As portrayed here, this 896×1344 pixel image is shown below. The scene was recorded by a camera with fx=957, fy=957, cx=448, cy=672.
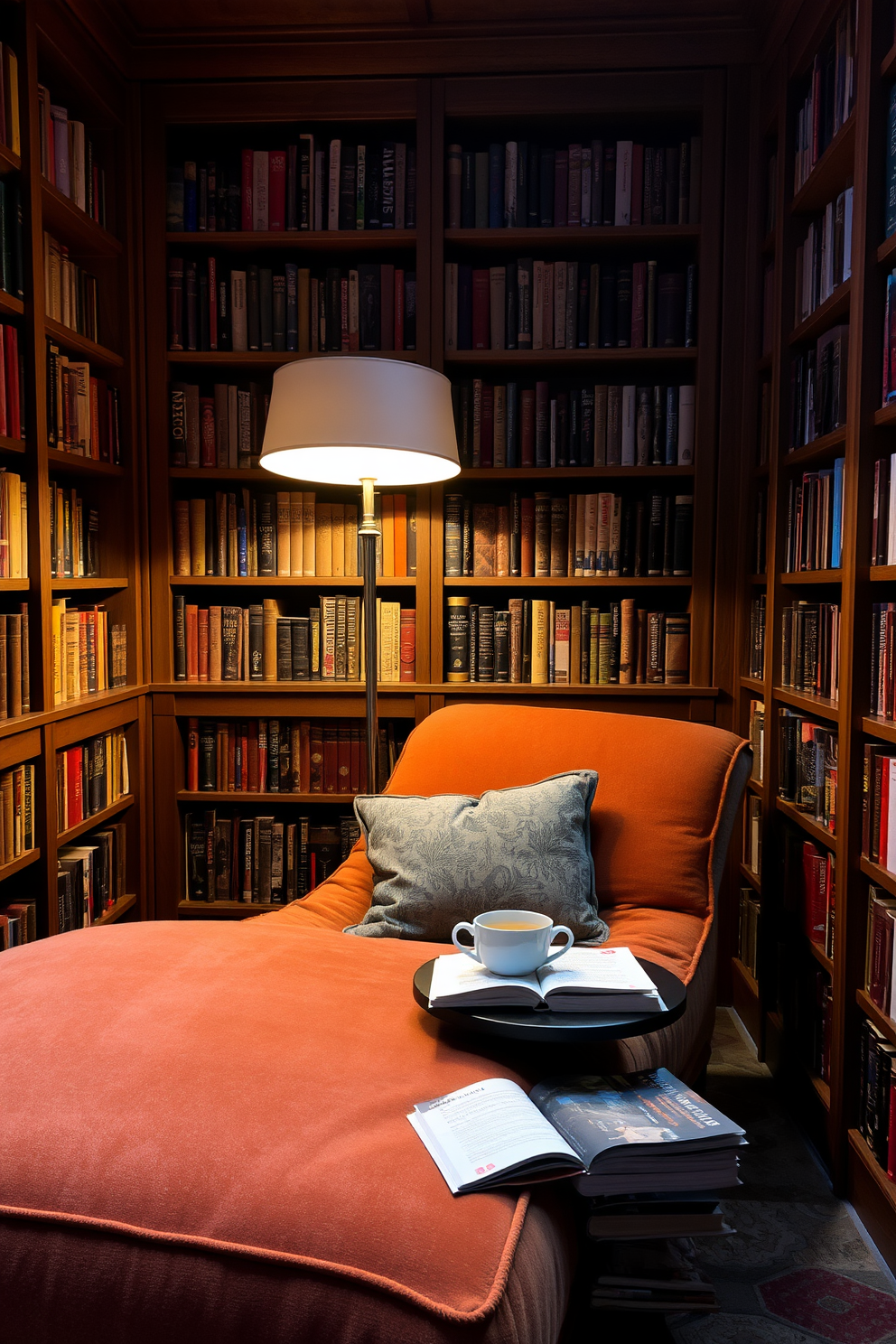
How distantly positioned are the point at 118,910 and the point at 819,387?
215cm

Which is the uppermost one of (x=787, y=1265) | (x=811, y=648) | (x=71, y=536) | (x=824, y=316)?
(x=824, y=316)

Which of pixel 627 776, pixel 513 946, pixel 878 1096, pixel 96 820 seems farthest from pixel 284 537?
pixel 878 1096

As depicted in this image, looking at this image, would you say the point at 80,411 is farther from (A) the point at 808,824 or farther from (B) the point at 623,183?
(A) the point at 808,824

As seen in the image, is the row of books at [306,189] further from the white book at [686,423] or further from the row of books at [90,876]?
the row of books at [90,876]

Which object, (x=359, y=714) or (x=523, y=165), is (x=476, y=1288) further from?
(x=523, y=165)

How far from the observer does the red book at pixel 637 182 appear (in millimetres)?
2533

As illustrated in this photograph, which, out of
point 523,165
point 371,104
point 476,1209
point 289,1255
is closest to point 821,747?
point 476,1209

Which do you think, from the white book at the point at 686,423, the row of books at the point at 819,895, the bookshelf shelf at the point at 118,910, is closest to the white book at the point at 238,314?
the white book at the point at 686,423

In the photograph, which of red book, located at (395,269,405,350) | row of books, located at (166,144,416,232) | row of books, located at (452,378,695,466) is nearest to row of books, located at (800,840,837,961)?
row of books, located at (452,378,695,466)

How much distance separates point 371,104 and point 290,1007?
2319mm

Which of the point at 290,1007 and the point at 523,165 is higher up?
the point at 523,165

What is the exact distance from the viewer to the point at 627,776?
6.16 feet

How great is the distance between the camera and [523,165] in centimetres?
256

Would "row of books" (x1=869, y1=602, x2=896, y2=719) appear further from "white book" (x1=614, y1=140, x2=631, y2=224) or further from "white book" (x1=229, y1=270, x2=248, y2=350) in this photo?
"white book" (x1=229, y1=270, x2=248, y2=350)
